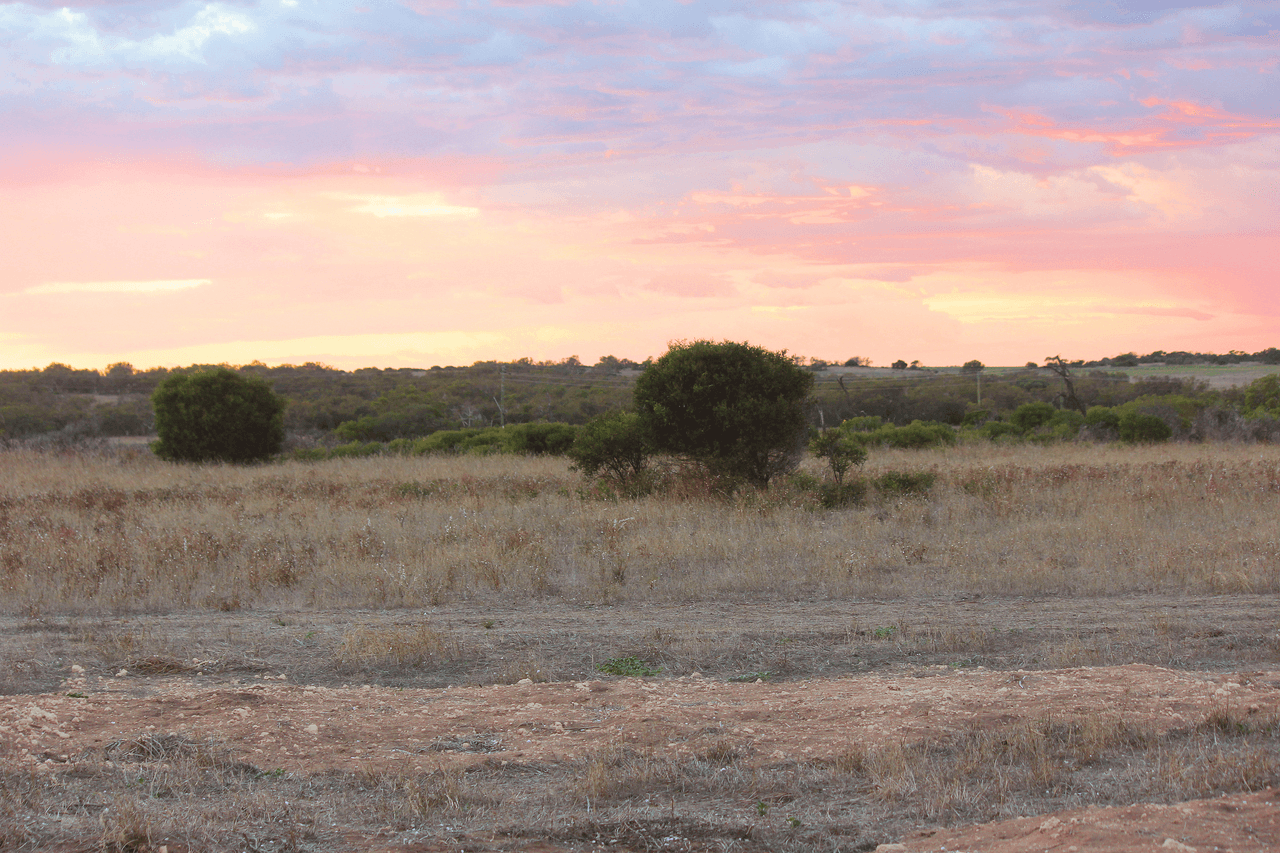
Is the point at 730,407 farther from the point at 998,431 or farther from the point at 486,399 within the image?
the point at 486,399

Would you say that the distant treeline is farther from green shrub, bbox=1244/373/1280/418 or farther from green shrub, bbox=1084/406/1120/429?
green shrub, bbox=1084/406/1120/429

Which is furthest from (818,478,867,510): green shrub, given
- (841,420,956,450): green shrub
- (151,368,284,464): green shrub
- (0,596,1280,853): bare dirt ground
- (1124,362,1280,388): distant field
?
(1124,362,1280,388): distant field

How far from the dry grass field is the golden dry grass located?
0.06 m

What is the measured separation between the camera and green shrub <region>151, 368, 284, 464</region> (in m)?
24.1

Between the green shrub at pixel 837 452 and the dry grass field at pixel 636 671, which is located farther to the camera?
the green shrub at pixel 837 452

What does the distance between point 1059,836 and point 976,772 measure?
100 centimetres

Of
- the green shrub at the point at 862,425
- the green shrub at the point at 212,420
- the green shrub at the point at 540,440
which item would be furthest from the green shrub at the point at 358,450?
the green shrub at the point at 862,425

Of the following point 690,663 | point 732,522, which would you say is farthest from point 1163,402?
point 690,663

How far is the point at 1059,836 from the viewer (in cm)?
341

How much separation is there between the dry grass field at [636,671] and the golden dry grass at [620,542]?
61mm

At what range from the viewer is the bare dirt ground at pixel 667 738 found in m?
3.84

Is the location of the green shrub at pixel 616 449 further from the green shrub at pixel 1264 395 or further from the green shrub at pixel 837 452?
the green shrub at pixel 1264 395

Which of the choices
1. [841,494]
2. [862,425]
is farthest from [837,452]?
[862,425]

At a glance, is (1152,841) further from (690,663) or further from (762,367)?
(762,367)
